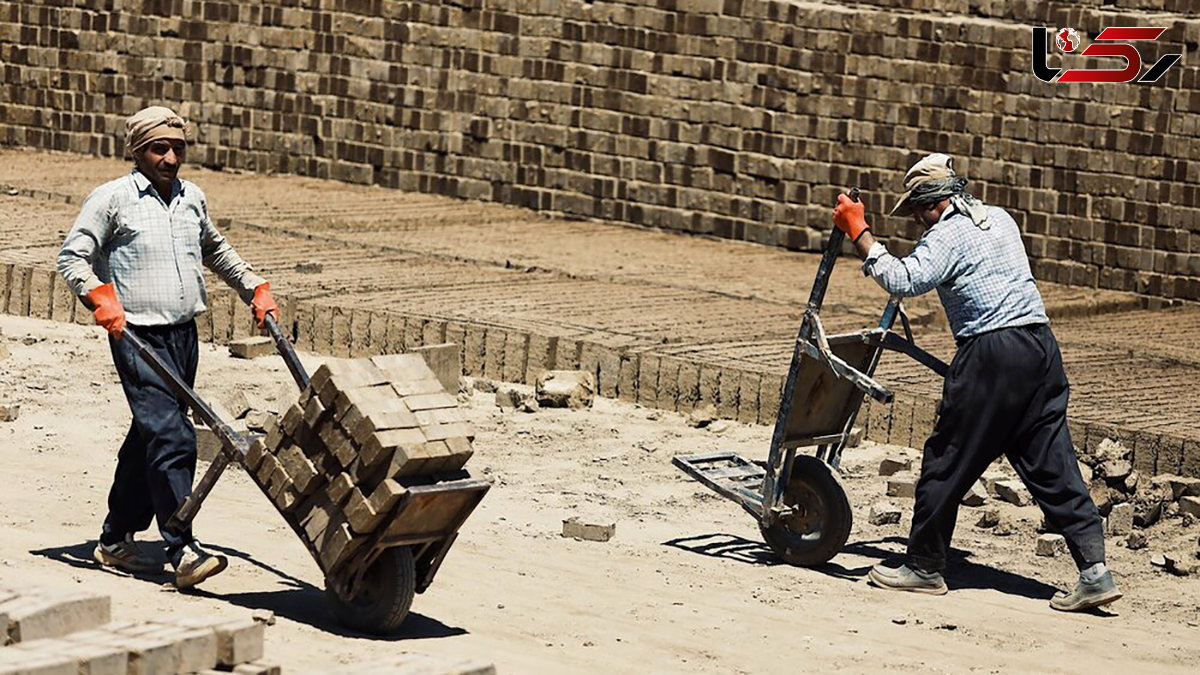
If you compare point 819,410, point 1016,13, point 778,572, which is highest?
point 1016,13

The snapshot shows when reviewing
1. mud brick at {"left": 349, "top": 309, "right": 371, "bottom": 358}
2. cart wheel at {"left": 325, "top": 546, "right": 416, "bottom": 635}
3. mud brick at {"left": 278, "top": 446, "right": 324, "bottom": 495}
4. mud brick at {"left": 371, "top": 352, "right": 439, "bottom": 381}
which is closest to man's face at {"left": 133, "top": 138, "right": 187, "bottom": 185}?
mud brick at {"left": 371, "top": 352, "right": 439, "bottom": 381}

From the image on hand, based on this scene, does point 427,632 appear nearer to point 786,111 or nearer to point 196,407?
point 196,407

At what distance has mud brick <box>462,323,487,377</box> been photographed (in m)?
11.5

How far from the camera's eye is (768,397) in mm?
10688

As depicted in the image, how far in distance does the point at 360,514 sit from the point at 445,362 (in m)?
3.83

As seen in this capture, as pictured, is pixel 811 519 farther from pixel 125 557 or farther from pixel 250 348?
pixel 250 348

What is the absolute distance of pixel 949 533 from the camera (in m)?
8.25

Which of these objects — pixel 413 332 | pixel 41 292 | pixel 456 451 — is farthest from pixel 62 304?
pixel 456 451

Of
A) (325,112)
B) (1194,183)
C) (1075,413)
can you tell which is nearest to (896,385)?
(1075,413)

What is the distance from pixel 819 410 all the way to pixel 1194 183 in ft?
18.9

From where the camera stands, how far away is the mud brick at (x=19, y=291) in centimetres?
1255

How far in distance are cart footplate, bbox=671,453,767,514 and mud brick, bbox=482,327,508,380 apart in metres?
2.39

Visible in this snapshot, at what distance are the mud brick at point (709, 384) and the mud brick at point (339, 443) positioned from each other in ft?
12.8

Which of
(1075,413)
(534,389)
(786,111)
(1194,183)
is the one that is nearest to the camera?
(1075,413)
